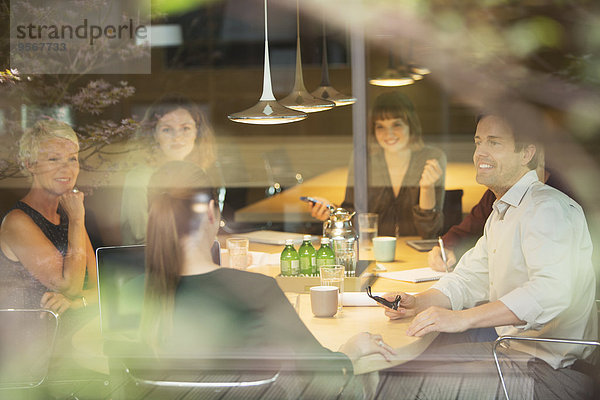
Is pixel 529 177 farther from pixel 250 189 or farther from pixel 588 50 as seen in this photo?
pixel 250 189

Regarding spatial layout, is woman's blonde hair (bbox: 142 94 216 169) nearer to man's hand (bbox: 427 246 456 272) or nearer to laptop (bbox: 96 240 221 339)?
laptop (bbox: 96 240 221 339)

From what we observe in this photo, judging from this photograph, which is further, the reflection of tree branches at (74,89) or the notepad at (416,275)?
the reflection of tree branches at (74,89)

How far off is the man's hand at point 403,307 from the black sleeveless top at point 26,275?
4.46ft

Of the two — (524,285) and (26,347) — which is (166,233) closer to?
(26,347)

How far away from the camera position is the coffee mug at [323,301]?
255 cm

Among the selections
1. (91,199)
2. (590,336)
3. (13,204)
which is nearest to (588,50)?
(590,336)

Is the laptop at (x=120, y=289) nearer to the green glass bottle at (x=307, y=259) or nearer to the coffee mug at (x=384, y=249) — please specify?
the green glass bottle at (x=307, y=259)

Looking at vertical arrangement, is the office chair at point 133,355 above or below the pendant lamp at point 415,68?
below

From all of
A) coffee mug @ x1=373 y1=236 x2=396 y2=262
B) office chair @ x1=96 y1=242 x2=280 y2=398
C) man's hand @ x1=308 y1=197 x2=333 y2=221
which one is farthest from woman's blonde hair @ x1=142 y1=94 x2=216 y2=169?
coffee mug @ x1=373 y1=236 x2=396 y2=262

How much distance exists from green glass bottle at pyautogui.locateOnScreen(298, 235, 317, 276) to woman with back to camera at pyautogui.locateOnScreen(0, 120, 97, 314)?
2.81 ft

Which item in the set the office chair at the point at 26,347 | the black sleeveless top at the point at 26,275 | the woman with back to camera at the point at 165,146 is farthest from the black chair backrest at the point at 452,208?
the office chair at the point at 26,347

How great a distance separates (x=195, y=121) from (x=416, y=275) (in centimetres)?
114

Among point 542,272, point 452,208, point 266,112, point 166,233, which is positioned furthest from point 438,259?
point 166,233

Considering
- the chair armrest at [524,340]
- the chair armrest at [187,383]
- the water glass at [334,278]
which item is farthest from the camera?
A: the chair armrest at [187,383]
